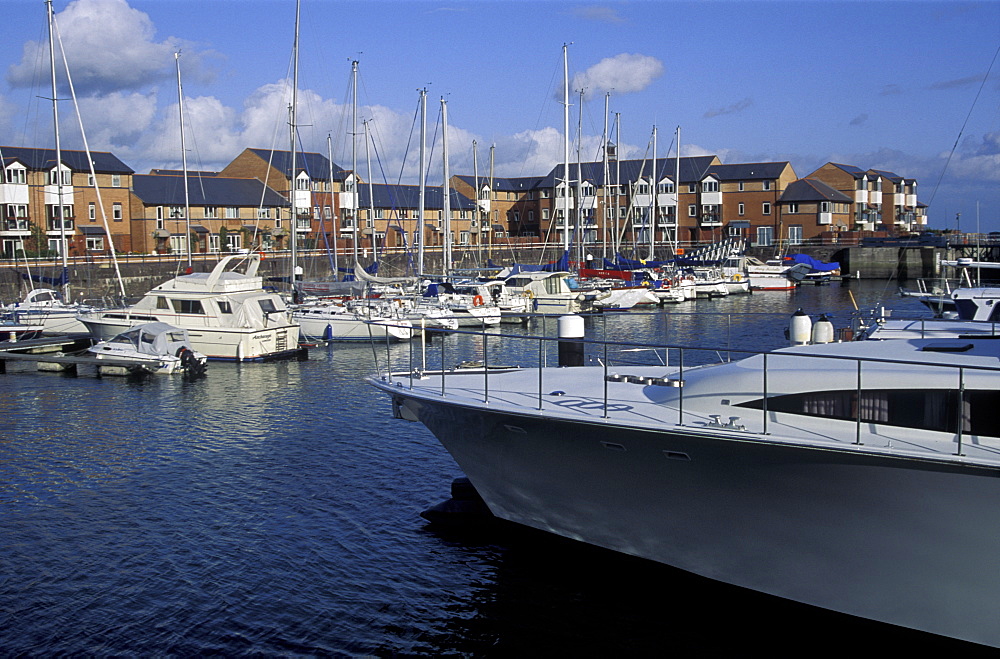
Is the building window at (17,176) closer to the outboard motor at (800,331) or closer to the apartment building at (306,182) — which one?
the apartment building at (306,182)

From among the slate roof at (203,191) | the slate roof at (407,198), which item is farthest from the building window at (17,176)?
the slate roof at (407,198)

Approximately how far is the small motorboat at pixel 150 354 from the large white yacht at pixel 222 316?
167 centimetres

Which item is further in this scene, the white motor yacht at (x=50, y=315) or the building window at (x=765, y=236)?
the building window at (x=765, y=236)

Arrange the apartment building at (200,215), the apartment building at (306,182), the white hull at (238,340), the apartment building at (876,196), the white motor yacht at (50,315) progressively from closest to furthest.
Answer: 1. the white hull at (238,340)
2. the white motor yacht at (50,315)
3. the apartment building at (200,215)
4. the apartment building at (306,182)
5. the apartment building at (876,196)

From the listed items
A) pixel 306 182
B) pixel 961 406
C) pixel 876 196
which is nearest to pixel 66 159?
pixel 306 182

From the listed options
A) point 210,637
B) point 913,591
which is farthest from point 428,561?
point 913,591

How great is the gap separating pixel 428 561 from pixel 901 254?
7796 centimetres

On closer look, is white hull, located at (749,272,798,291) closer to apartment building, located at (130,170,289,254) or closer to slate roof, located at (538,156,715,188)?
slate roof, located at (538,156,715,188)

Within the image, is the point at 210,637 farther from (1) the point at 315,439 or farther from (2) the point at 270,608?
(1) the point at 315,439

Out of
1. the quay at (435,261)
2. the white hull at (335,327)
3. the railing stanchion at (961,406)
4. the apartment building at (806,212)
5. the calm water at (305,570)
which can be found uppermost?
the apartment building at (806,212)

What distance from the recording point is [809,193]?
94.6 metres

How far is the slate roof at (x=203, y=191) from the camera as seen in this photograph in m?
74.8

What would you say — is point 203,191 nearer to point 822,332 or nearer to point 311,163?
point 311,163

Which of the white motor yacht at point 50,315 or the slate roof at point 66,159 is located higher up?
the slate roof at point 66,159
